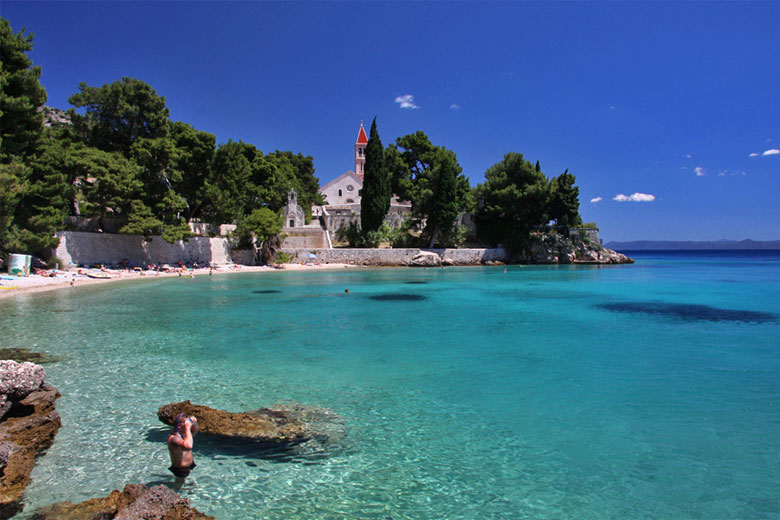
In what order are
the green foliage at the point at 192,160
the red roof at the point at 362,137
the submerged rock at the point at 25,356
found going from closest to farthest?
the submerged rock at the point at 25,356
the green foliage at the point at 192,160
the red roof at the point at 362,137

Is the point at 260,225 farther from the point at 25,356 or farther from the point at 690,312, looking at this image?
the point at 690,312

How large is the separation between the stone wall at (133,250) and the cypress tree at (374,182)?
1269 centimetres

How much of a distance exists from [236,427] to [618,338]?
29.8 ft

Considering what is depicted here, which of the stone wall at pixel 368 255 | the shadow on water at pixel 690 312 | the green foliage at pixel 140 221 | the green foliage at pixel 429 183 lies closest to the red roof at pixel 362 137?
the green foliage at pixel 429 183

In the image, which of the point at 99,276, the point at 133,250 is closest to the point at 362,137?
→ the point at 133,250

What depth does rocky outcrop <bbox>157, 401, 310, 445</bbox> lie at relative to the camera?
476 cm

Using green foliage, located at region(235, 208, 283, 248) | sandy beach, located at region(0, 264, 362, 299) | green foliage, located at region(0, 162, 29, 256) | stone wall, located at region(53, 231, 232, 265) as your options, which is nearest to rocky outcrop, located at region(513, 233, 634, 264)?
sandy beach, located at region(0, 264, 362, 299)

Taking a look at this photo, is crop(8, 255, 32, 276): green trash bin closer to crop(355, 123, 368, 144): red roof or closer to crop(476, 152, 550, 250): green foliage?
crop(476, 152, 550, 250): green foliage

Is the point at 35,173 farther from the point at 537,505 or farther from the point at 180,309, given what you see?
the point at 537,505

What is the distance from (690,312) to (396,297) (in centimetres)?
1030

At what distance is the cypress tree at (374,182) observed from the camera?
39781 mm

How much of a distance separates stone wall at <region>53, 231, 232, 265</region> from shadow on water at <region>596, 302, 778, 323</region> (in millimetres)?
27417

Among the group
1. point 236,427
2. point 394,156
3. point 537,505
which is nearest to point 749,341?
point 537,505

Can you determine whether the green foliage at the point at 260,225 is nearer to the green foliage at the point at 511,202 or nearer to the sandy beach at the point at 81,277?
the sandy beach at the point at 81,277
